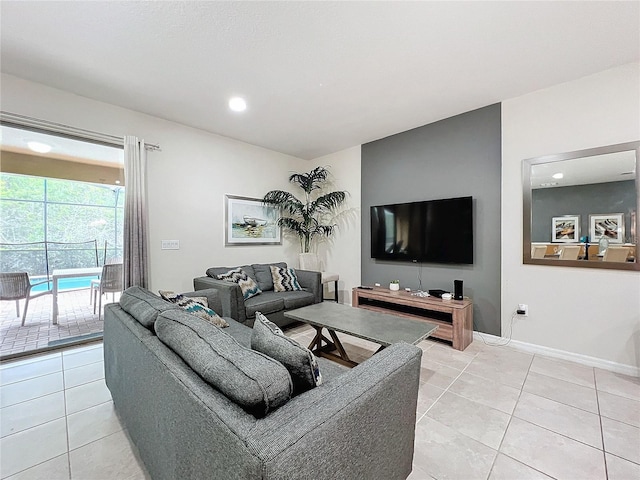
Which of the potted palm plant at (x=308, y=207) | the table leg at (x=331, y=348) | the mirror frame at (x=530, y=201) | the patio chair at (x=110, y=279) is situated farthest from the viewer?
the potted palm plant at (x=308, y=207)

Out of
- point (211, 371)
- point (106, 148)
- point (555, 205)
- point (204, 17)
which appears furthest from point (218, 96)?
point (555, 205)

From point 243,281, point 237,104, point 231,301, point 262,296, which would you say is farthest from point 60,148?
point 262,296

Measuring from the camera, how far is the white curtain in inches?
119

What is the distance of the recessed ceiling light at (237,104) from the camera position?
2885 mm

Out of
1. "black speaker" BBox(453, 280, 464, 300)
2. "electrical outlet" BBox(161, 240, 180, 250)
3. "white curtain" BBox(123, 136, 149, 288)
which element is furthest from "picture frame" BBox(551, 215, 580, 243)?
"white curtain" BBox(123, 136, 149, 288)

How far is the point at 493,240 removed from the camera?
3064 millimetres

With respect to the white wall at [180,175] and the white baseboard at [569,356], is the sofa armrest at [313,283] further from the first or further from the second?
the white baseboard at [569,356]

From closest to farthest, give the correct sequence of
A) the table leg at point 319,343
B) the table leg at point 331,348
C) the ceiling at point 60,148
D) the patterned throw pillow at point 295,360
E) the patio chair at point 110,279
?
the patterned throw pillow at point 295,360, the table leg at point 331,348, the table leg at point 319,343, the ceiling at point 60,148, the patio chair at point 110,279

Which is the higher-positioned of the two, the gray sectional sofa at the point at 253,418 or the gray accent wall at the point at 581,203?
the gray accent wall at the point at 581,203

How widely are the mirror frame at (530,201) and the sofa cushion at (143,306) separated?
330 centimetres

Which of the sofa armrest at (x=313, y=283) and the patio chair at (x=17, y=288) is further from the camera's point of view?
the sofa armrest at (x=313, y=283)

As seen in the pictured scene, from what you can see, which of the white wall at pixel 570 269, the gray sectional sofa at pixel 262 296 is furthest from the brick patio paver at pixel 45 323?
the white wall at pixel 570 269

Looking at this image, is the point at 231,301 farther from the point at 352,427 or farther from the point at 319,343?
the point at 352,427

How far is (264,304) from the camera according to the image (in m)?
3.11
